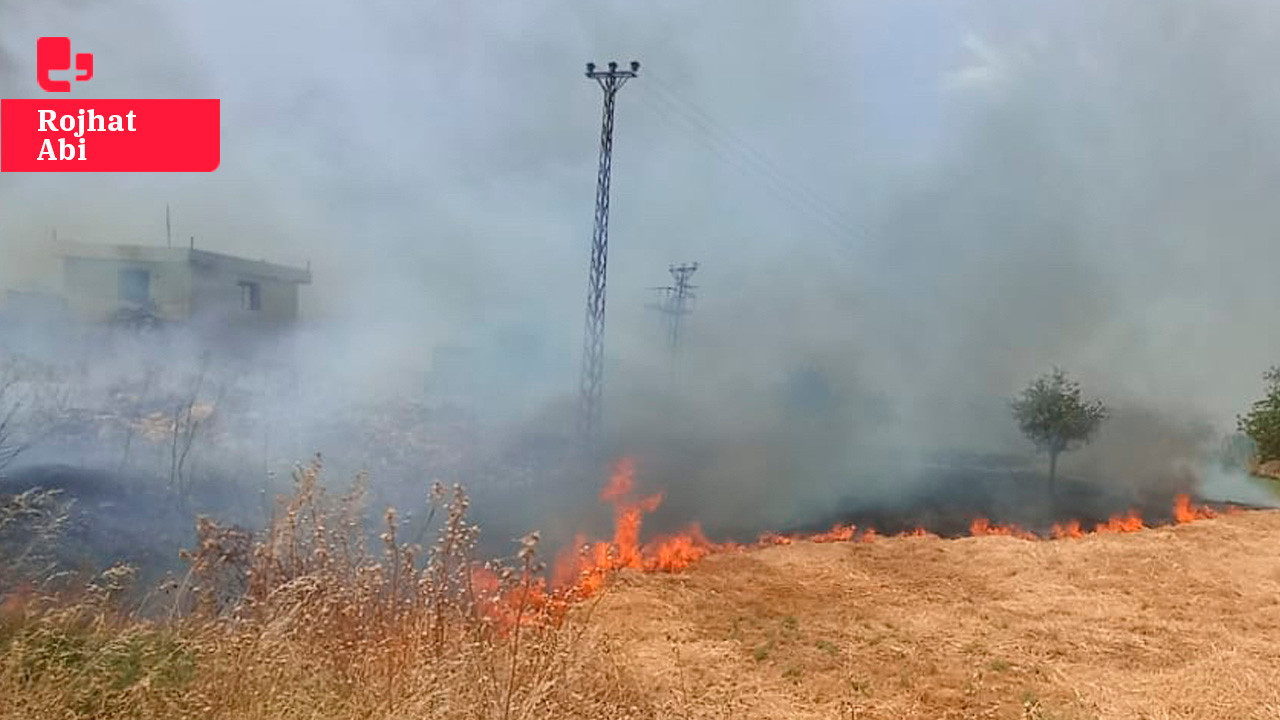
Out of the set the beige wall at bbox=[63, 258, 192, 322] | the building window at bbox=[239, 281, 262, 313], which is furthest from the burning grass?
the building window at bbox=[239, 281, 262, 313]

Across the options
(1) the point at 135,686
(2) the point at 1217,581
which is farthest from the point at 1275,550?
(1) the point at 135,686

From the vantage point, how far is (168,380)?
64.0 feet

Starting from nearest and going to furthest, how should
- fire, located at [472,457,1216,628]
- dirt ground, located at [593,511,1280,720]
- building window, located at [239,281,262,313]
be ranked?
fire, located at [472,457,1216,628]
dirt ground, located at [593,511,1280,720]
building window, located at [239,281,262,313]

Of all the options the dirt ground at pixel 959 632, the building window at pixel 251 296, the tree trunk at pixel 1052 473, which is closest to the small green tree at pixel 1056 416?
the tree trunk at pixel 1052 473

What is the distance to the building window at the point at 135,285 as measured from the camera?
28656 mm

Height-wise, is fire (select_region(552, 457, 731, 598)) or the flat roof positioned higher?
the flat roof

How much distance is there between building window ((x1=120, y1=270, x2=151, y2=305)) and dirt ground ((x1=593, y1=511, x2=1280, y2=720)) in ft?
80.6

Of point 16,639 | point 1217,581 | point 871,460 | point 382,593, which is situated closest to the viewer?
point 16,639

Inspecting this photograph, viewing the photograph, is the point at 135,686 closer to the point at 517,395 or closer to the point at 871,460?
the point at 517,395

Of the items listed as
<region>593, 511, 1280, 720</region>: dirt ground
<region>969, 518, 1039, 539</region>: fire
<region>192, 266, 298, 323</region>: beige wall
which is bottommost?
<region>969, 518, 1039, 539</region>: fire

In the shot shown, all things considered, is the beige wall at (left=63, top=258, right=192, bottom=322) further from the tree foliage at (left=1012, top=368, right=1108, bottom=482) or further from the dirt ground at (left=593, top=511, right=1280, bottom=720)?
the tree foliage at (left=1012, top=368, right=1108, bottom=482)

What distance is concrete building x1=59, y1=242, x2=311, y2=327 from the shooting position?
2716 cm

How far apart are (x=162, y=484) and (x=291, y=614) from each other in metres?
11.2

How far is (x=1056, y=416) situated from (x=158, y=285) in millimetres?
30821
